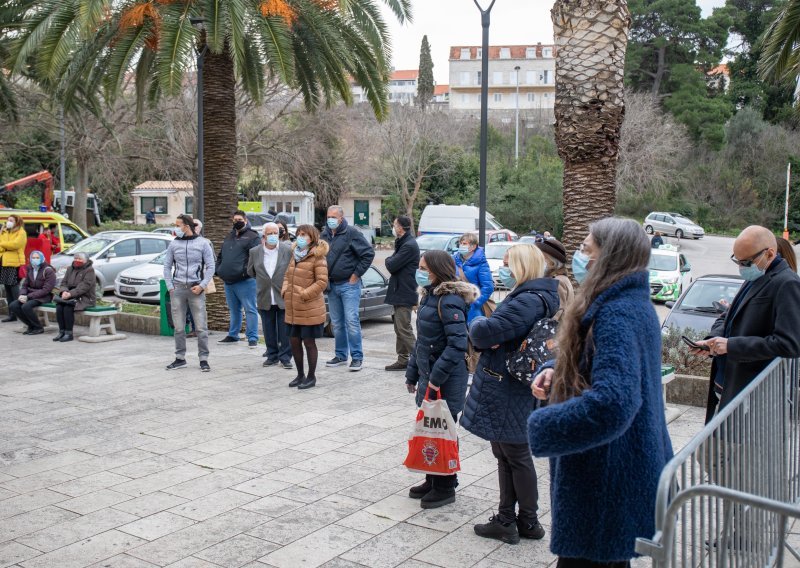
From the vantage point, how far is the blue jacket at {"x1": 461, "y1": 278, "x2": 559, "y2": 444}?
15.3 ft

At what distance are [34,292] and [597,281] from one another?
13197mm

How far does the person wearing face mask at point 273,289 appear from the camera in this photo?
10.6 meters

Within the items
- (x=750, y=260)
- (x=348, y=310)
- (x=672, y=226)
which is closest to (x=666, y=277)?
(x=348, y=310)

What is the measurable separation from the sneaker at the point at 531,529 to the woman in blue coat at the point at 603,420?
6.52 feet

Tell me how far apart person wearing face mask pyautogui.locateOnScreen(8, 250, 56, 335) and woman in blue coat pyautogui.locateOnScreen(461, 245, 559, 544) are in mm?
11212

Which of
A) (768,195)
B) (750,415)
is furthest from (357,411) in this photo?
(768,195)

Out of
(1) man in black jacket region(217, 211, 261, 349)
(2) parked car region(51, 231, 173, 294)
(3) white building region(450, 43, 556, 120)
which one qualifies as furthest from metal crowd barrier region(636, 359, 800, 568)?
(3) white building region(450, 43, 556, 120)

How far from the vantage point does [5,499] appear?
572 centimetres

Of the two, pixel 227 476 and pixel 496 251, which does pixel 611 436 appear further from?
pixel 496 251

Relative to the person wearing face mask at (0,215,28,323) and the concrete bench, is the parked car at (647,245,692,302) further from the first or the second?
the person wearing face mask at (0,215,28,323)

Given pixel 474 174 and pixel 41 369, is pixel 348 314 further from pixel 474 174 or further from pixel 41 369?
pixel 474 174

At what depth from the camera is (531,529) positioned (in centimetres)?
496

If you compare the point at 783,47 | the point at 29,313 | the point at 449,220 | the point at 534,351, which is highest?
the point at 783,47

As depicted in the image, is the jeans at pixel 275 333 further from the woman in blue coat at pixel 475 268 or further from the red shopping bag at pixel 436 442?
the red shopping bag at pixel 436 442
